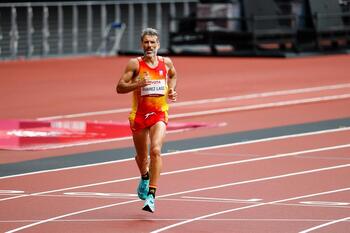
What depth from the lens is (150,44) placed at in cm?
1298

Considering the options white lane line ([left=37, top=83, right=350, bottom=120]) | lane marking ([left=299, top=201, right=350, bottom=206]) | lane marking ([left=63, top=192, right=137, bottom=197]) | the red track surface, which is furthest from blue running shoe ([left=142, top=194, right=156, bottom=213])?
white lane line ([left=37, top=83, right=350, bottom=120])

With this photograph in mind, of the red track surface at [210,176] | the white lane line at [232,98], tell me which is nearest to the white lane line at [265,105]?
the red track surface at [210,176]

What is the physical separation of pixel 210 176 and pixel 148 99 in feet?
9.69

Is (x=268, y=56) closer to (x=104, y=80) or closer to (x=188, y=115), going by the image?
(x=104, y=80)

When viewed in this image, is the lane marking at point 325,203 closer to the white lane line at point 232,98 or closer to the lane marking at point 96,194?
the lane marking at point 96,194

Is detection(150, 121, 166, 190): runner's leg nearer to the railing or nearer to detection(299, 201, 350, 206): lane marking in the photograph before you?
detection(299, 201, 350, 206): lane marking

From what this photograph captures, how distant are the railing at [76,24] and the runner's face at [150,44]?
23652mm

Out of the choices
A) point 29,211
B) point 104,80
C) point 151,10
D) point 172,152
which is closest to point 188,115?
point 172,152

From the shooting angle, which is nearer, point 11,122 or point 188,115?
point 11,122

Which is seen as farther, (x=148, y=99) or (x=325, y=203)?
(x=325, y=203)

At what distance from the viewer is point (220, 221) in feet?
40.7

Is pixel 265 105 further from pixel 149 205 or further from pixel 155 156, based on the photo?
pixel 149 205

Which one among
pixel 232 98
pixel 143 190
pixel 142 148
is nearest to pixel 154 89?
pixel 142 148

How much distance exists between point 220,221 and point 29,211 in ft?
6.83
